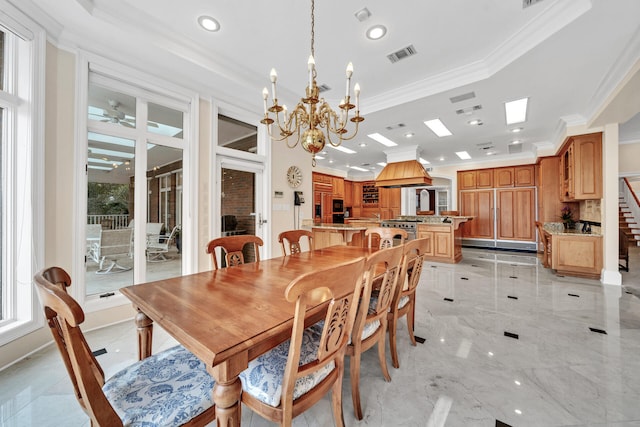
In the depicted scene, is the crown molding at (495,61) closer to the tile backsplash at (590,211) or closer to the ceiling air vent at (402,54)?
the ceiling air vent at (402,54)

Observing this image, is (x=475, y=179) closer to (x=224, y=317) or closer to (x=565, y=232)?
(x=565, y=232)

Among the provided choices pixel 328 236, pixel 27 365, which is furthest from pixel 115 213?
pixel 328 236

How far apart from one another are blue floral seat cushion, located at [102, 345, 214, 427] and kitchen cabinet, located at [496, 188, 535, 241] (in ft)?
27.5

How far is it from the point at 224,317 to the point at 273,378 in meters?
0.33

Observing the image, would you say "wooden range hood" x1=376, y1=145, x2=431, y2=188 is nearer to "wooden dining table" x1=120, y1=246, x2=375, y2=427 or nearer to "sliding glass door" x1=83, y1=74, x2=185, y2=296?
"sliding glass door" x1=83, y1=74, x2=185, y2=296

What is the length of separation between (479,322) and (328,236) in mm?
2966

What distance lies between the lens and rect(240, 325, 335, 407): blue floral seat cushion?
1043mm

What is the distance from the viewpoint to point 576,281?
13.3 feet

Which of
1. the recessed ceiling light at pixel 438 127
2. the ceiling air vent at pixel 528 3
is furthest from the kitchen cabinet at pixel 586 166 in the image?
the ceiling air vent at pixel 528 3

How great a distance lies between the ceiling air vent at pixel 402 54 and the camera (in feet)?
8.73

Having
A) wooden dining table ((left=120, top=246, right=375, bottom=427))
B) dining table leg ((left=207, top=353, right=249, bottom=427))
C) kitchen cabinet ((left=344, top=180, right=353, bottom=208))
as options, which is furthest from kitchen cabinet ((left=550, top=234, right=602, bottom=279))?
kitchen cabinet ((left=344, top=180, right=353, bottom=208))

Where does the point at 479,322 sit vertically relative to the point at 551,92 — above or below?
below

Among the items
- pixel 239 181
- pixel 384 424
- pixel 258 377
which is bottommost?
pixel 384 424

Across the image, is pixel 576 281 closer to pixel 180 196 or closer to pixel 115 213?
pixel 180 196
